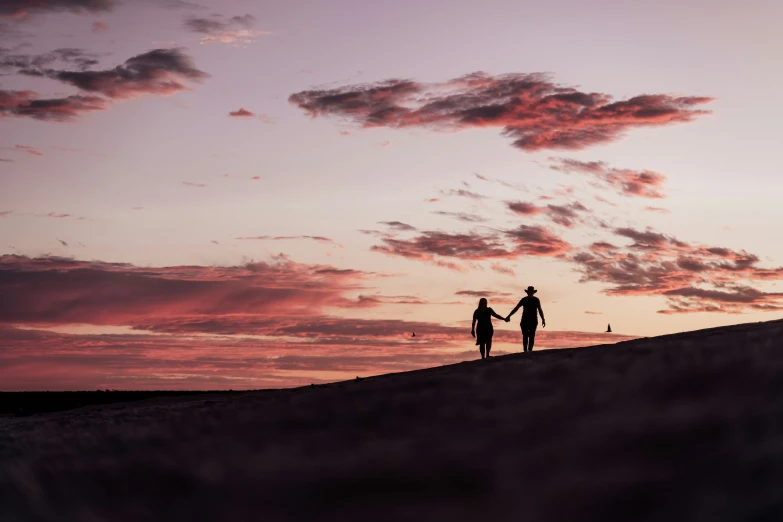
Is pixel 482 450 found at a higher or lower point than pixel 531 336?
lower

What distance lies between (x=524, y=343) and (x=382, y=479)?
425 inches

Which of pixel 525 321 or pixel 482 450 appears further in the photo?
pixel 525 321

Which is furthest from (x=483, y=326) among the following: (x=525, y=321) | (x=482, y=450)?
(x=482, y=450)

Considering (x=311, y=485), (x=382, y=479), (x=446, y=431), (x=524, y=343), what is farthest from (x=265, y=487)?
(x=524, y=343)

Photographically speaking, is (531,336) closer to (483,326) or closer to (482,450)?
(483,326)

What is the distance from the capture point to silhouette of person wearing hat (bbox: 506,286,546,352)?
15945 millimetres

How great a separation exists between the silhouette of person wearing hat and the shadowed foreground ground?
8.93 m

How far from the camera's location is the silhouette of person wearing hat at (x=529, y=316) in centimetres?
1595

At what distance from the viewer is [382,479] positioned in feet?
18.5

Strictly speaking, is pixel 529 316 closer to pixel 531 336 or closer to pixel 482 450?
pixel 531 336

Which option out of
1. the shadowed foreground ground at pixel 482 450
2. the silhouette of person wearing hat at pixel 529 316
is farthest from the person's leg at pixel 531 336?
the shadowed foreground ground at pixel 482 450

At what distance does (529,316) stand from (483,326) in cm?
117

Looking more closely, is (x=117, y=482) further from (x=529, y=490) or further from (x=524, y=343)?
(x=524, y=343)

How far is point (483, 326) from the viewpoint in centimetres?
1681
